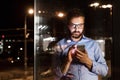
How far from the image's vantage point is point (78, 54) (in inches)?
156

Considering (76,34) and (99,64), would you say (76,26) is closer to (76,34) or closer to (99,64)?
(76,34)

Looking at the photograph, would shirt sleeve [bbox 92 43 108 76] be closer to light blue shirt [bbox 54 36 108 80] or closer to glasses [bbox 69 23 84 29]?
light blue shirt [bbox 54 36 108 80]

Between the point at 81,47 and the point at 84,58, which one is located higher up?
the point at 81,47

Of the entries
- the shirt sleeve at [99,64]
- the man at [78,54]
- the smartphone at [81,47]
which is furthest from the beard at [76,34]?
the shirt sleeve at [99,64]

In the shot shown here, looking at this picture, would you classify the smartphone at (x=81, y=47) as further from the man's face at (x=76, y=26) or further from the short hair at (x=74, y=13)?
the short hair at (x=74, y=13)

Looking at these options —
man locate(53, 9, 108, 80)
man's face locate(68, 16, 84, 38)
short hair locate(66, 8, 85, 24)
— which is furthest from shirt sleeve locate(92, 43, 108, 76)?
short hair locate(66, 8, 85, 24)

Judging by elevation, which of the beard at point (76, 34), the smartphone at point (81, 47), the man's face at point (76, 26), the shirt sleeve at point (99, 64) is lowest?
the shirt sleeve at point (99, 64)

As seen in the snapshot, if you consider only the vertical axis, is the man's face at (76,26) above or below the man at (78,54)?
above

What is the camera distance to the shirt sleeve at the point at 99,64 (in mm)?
3867

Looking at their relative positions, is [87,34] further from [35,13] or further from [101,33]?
[35,13]

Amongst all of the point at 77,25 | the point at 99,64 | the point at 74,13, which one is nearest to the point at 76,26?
the point at 77,25

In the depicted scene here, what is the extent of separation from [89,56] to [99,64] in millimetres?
155

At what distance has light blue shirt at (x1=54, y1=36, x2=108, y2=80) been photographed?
3.88 m

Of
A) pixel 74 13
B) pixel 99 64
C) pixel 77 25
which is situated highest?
pixel 74 13
